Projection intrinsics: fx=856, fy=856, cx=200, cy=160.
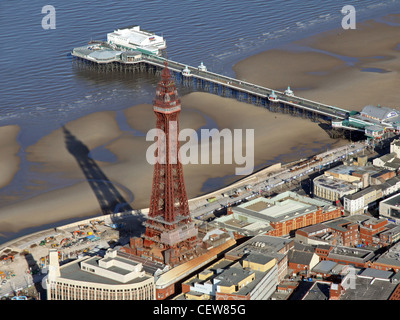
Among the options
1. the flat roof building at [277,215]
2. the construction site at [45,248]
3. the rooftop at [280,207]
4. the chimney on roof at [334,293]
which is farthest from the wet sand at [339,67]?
the chimney on roof at [334,293]

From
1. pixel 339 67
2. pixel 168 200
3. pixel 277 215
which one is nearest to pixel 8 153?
pixel 168 200

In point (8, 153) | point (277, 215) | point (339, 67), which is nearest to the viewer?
point (277, 215)

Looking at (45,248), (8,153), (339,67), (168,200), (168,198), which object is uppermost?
(168,198)

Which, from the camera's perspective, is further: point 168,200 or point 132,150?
point 132,150

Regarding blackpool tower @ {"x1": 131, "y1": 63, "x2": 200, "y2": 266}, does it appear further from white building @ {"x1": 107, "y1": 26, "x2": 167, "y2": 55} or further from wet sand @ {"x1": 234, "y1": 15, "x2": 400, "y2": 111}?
white building @ {"x1": 107, "y1": 26, "x2": 167, "y2": 55}

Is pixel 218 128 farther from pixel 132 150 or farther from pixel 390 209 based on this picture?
pixel 390 209

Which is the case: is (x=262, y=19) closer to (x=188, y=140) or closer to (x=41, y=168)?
(x=188, y=140)

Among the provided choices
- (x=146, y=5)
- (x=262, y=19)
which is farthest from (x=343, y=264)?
(x=146, y=5)

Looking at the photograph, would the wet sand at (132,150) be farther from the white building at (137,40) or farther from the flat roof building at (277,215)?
the white building at (137,40)
